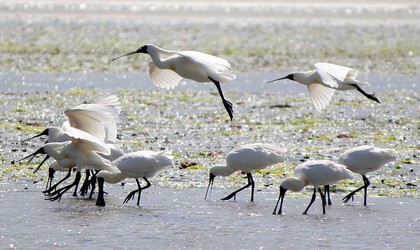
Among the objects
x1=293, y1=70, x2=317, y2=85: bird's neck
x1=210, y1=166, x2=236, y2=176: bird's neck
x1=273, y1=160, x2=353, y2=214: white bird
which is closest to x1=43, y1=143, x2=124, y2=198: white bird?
x1=210, y1=166, x2=236, y2=176: bird's neck

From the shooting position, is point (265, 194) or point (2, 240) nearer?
point (2, 240)

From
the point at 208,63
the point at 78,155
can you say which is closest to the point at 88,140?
the point at 78,155

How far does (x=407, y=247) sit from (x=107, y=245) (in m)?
2.79

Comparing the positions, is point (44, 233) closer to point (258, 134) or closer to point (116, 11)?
point (258, 134)

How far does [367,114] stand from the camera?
1869cm

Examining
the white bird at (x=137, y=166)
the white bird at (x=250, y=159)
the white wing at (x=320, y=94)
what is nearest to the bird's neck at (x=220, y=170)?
the white bird at (x=250, y=159)

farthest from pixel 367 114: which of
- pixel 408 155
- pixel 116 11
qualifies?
pixel 116 11

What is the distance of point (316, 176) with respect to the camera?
1098cm

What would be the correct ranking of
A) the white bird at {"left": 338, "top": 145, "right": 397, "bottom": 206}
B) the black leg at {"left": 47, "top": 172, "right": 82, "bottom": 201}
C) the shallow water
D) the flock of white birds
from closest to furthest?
the shallow water, the flock of white birds, the black leg at {"left": 47, "top": 172, "right": 82, "bottom": 201}, the white bird at {"left": 338, "top": 145, "right": 397, "bottom": 206}

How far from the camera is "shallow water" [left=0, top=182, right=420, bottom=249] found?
9.45 m

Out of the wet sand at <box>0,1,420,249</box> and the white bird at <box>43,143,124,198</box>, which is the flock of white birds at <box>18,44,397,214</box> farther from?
the wet sand at <box>0,1,420,249</box>

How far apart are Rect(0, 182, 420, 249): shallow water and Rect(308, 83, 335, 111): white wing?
6.48 feet

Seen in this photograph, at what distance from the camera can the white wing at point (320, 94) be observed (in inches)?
542

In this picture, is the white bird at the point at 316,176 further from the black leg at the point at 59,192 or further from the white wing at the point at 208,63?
the black leg at the point at 59,192
